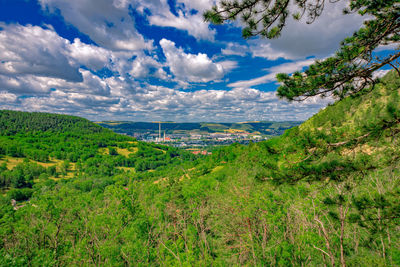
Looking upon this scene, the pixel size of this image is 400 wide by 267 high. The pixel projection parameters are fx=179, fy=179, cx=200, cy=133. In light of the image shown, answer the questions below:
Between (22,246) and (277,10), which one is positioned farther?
(22,246)

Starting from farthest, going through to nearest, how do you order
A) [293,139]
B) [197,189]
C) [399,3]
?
1. [197,189]
2. [293,139]
3. [399,3]

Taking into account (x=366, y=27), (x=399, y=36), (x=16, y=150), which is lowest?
(x=16, y=150)

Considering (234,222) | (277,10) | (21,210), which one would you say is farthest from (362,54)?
(21,210)

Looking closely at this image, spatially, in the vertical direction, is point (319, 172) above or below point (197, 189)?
above

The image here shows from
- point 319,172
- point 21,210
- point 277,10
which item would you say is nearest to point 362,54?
point 277,10

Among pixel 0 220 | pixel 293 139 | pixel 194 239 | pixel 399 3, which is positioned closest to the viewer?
pixel 399 3

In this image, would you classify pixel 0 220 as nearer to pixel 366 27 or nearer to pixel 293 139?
pixel 293 139
